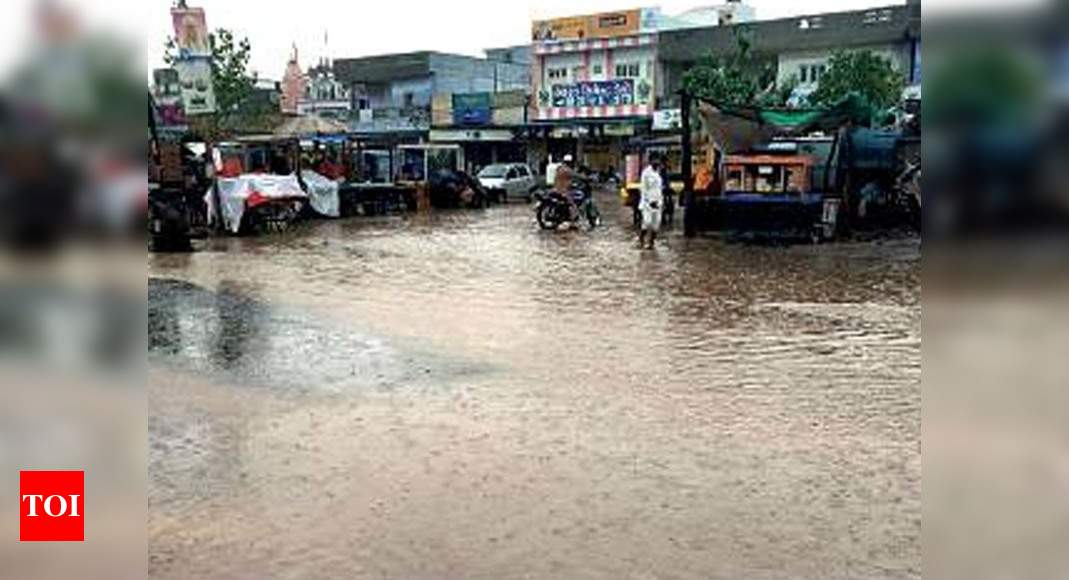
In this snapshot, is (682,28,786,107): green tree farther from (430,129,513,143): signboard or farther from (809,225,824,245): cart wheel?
(809,225,824,245): cart wheel

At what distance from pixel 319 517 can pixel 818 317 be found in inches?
246

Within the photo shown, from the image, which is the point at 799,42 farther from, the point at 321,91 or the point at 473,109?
the point at 321,91

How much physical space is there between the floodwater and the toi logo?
1.36 meters

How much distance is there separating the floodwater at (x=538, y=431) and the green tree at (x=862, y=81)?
19868 millimetres

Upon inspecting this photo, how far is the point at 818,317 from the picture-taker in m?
9.18

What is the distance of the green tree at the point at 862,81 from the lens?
29.4m

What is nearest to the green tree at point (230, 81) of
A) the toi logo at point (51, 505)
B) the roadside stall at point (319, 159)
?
the roadside stall at point (319, 159)

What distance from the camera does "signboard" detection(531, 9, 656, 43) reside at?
40.7 metres

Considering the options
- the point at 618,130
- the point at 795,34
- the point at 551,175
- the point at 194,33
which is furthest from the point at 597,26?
the point at 194,33

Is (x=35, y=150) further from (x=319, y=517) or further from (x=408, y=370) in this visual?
(x=408, y=370)

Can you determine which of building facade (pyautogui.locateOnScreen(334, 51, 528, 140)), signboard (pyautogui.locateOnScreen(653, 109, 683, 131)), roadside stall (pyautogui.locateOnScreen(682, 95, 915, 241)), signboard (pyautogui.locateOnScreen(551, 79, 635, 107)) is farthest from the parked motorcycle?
building facade (pyautogui.locateOnScreen(334, 51, 528, 140))

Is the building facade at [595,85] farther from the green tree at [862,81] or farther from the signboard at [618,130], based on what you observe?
the green tree at [862,81]

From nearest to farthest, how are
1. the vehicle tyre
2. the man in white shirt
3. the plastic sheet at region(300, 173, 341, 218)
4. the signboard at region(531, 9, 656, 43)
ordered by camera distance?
the vehicle tyre, the man in white shirt, the plastic sheet at region(300, 173, 341, 218), the signboard at region(531, 9, 656, 43)

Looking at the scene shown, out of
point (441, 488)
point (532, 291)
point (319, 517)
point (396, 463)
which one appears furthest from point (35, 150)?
point (532, 291)
